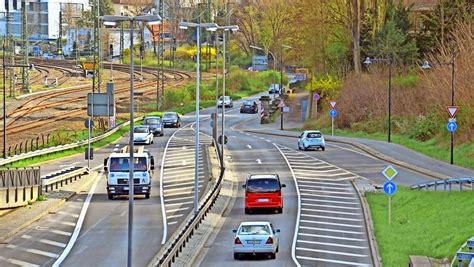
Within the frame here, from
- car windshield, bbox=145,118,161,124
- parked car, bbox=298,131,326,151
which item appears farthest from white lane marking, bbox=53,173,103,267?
car windshield, bbox=145,118,161,124

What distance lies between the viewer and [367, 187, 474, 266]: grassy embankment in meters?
33.3

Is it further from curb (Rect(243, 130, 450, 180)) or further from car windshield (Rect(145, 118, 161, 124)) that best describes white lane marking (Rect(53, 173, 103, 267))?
car windshield (Rect(145, 118, 161, 124))

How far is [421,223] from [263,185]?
7533 millimetres

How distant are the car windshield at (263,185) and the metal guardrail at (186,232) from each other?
1.90 metres

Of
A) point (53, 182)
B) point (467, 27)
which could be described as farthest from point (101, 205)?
point (467, 27)

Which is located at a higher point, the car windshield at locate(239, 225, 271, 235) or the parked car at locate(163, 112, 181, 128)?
the car windshield at locate(239, 225, 271, 235)

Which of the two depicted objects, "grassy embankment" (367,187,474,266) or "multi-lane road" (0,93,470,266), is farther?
"multi-lane road" (0,93,470,266)

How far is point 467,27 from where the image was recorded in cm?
7638

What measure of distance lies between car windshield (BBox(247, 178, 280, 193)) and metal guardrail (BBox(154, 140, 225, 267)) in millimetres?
1895

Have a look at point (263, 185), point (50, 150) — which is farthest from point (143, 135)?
point (263, 185)

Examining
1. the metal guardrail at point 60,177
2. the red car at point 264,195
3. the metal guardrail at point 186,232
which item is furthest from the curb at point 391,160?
the metal guardrail at point 60,177

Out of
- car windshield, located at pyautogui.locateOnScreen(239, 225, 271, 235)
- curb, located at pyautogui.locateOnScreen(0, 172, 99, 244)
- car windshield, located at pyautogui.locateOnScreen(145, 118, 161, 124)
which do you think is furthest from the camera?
car windshield, located at pyautogui.locateOnScreen(145, 118, 161, 124)

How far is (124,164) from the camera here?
48750 millimetres

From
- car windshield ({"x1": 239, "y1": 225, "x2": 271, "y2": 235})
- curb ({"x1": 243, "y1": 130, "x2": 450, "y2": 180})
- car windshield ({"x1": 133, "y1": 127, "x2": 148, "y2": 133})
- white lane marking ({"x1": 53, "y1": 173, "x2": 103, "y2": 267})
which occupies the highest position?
car windshield ({"x1": 239, "y1": 225, "x2": 271, "y2": 235})
